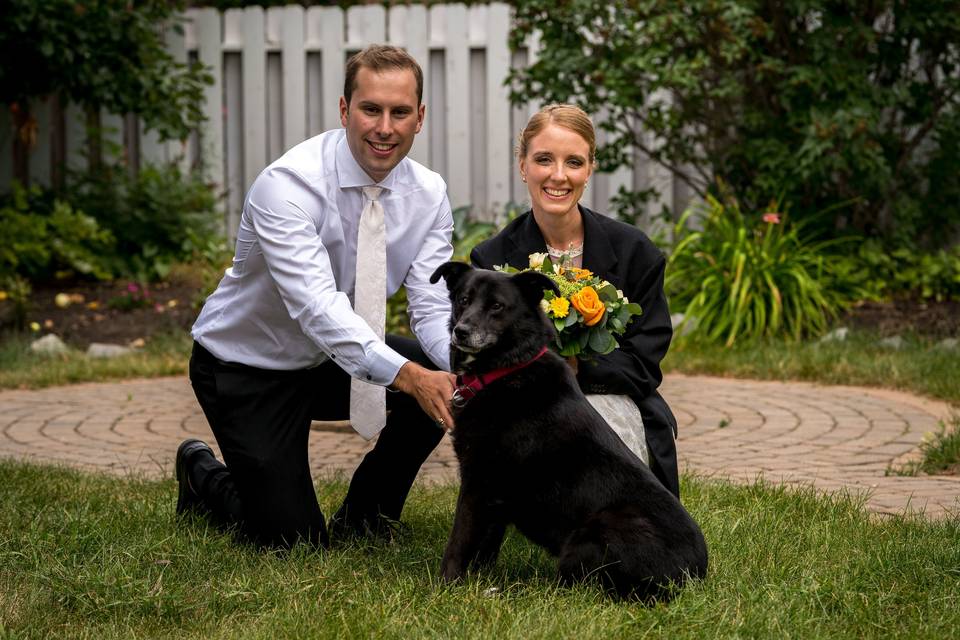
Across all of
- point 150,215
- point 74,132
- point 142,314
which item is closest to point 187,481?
point 142,314

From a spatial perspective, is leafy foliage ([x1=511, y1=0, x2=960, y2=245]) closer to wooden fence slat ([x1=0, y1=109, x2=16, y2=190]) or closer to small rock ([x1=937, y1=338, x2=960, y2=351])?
small rock ([x1=937, y1=338, x2=960, y2=351])

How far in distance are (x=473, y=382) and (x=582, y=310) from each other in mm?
462

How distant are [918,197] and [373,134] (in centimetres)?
660

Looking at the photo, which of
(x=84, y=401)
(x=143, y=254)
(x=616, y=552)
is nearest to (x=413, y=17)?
(x=143, y=254)

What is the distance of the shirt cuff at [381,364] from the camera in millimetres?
3592

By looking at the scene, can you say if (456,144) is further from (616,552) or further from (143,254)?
(616,552)

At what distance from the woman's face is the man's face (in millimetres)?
560

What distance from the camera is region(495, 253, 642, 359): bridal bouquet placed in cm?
371

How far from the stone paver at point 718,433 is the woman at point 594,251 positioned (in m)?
1.00

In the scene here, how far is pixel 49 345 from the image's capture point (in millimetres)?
8336

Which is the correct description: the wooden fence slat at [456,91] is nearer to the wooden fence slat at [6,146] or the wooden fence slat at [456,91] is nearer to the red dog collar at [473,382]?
the wooden fence slat at [6,146]

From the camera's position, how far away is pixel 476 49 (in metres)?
10.6

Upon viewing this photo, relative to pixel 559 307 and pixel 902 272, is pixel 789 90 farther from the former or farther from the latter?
pixel 559 307

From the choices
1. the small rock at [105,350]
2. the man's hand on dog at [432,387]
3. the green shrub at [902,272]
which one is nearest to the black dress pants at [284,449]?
the man's hand on dog at [432,387]
